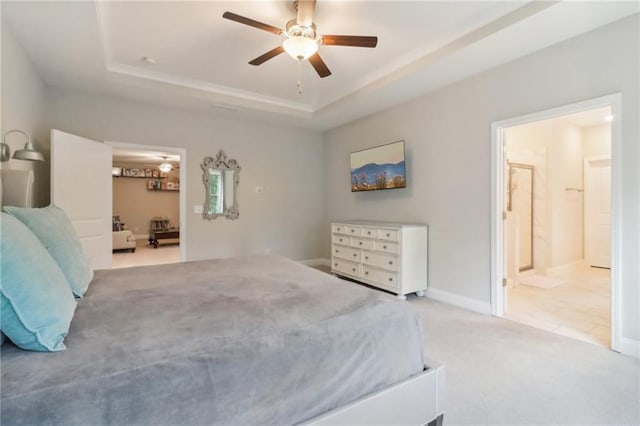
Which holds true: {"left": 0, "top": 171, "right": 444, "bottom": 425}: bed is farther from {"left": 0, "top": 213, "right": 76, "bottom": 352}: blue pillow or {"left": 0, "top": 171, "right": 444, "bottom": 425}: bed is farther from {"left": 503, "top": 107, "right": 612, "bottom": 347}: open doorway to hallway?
{"left": 503, "top": 107, "right": 612, "bottom": 347}: open doorway to hallway

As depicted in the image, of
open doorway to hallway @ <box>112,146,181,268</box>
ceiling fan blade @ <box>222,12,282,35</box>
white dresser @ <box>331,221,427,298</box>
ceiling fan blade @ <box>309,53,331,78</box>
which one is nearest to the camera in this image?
ceiling fan blade @ <box>222,12,282,35</box>

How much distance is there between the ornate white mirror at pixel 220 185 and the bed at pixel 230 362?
3174 mm

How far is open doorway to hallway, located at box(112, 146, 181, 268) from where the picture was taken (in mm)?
8684

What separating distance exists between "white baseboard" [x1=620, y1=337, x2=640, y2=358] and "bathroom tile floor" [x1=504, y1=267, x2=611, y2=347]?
127mm

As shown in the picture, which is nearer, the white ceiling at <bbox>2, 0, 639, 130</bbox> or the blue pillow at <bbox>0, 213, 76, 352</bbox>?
the blue pillow at <bbox>0, 213, 76, 352</bbox>

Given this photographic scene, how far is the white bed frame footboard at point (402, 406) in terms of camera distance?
1227 millimetres

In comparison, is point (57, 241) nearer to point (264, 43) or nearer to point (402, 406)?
point (402, 406)

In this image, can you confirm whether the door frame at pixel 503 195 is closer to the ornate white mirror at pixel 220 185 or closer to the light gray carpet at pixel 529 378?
the light gray carpet at pixel 529 378

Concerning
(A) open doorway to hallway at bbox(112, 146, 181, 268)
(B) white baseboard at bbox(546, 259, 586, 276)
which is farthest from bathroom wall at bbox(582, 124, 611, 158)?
(A) open doorway to hallway at bbox(112, 146, 181, 268)

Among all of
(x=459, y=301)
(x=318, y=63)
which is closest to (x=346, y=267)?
(x=459, y=301)

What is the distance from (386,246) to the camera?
12.8ft

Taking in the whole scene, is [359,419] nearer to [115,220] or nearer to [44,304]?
[44,304]

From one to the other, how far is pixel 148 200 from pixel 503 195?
32.7ft

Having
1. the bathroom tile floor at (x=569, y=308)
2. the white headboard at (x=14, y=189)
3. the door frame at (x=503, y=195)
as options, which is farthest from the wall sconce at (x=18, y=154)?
the bathroom tile floor at (x=569, y=308)
